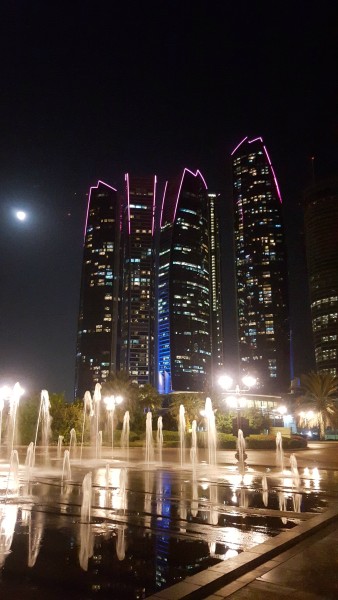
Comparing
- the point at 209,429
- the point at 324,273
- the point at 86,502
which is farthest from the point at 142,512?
the point at 324,273

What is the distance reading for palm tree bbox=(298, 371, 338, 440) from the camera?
6112cm

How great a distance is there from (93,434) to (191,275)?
157m

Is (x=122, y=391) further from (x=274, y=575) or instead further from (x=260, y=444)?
(x=274, y=575)

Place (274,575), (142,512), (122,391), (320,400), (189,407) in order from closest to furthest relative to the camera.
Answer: (274,575), (142,512), (189,407), (122,391), (320,400)

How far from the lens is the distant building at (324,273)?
186 m

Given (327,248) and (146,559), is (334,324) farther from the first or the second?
(146,559)

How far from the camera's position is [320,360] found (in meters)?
192

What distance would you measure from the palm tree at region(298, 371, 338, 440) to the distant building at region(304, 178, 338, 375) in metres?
130

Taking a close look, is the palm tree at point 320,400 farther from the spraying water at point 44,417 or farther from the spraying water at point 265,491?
the spraying water at point 265,491

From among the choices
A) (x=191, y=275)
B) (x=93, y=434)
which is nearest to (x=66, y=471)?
(x=93, y=434)

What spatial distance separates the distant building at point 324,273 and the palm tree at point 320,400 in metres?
130

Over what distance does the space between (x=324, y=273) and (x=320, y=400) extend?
469 ft

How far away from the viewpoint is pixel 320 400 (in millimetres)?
61062

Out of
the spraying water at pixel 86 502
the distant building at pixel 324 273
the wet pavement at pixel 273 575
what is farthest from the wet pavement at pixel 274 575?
the distant building at pixel 324 273
